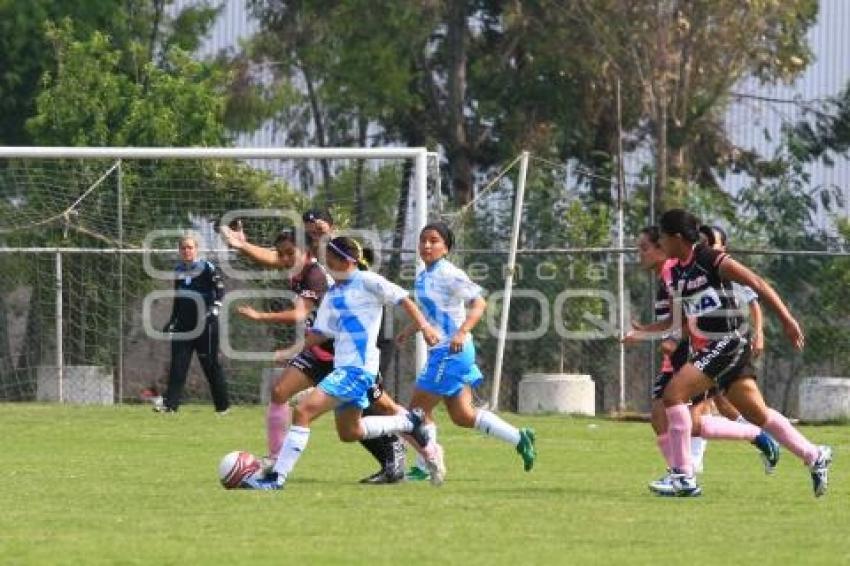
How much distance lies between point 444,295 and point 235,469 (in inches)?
93.3

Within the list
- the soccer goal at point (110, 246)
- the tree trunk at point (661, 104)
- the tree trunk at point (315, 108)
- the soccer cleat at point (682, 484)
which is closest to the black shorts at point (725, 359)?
the soccer cleat at point (682, 484)

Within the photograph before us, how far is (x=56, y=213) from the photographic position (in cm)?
2788

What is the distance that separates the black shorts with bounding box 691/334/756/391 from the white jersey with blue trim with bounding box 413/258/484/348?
87.3 inches

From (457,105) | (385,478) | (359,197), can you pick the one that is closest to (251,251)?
(385,478)

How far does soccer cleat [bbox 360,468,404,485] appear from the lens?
15.0 meters

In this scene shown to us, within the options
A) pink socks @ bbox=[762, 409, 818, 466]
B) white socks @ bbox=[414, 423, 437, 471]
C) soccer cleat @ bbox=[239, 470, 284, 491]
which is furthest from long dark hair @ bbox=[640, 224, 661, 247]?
soccer cleat @ bbox=[239, 470, 284, 491]

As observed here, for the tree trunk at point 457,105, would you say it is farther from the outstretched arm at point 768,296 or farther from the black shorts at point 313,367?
the outstretched arm at point 768,296

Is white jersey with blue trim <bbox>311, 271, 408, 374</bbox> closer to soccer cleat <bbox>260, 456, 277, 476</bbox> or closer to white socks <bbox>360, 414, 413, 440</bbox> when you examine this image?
white socks <bbox>360, 414, 413, 440</bbox>

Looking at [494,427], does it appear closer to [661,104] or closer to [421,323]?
[421,323]

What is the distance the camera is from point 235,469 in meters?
14.1

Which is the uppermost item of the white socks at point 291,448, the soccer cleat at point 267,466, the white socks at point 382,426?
the white socks at point 382,426

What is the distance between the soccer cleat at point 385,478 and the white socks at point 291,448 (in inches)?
37.0

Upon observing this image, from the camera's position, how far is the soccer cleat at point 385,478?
1505 cm

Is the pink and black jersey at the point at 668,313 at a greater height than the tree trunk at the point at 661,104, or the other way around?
the tree trunk at the point at 661,104
